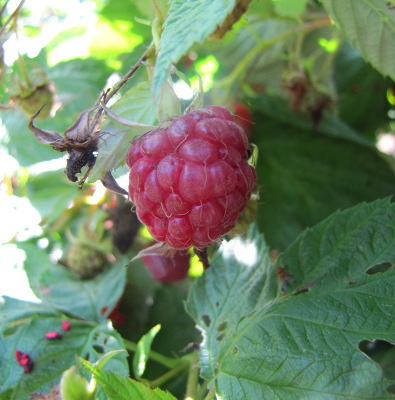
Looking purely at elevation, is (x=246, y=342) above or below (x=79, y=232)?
A: above

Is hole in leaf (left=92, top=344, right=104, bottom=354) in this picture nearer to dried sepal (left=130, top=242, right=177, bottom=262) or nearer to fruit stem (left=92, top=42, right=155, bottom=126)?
dried sepal (left=130, top=242, right=177, bottom=262)

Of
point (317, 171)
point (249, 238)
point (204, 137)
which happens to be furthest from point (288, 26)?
point (204, 137)

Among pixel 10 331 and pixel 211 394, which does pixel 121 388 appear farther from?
pixel 10 331

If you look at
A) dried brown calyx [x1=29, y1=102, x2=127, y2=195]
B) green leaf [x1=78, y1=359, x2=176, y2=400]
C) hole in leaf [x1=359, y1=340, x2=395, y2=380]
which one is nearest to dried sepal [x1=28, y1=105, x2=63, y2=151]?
Result: dried brown calyx [x1=29, y1=102, x2=127, y2=195]

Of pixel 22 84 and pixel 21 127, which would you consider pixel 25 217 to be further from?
pixel 22 84

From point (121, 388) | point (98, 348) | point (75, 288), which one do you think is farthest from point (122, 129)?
point (75, 288)
